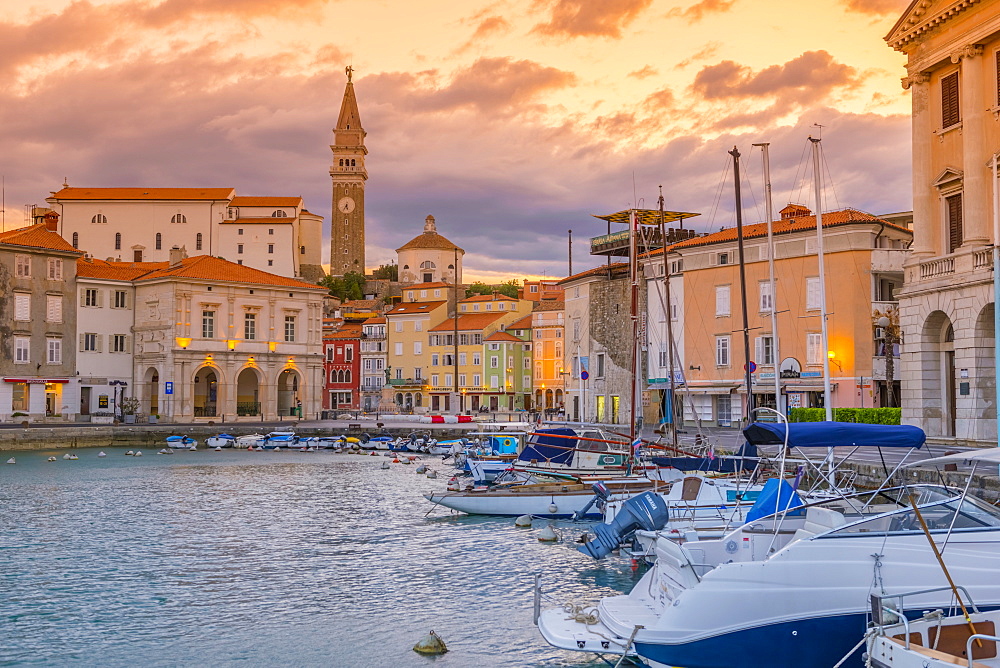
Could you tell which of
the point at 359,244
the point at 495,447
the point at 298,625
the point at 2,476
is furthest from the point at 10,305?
the point at 359,244

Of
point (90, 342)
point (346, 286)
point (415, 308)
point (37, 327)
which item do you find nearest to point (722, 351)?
point (90, 342)

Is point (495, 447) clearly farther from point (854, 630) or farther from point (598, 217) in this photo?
point (854, 630)

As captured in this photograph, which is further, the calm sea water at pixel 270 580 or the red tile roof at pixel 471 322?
the red tile roof at pixel 471 322

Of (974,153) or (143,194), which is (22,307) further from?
(974,153)

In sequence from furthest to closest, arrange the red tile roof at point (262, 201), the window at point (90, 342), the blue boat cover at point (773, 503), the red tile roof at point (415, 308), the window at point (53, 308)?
the red tile roof at point (262, 201) → the red tile roof at point (415, 308) → the window at point (90, 342) → the window at point (53, 308) → the blue boat cover at point (773, 503)

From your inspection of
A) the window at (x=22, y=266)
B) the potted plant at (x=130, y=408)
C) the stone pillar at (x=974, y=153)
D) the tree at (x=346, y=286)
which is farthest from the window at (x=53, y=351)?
the tree at (x=346, y=286)

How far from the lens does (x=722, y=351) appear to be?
60.0m

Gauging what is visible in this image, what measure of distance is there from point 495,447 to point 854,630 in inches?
1528

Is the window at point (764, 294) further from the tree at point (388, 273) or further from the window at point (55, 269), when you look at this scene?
the tree at point (388, 273)

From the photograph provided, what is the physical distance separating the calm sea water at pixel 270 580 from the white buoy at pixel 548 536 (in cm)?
35

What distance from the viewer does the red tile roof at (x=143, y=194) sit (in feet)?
394

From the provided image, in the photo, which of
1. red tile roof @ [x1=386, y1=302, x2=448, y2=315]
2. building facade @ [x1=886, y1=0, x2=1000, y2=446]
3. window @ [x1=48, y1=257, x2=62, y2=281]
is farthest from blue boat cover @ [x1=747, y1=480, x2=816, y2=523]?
red tile roof @ [x1=386, y1=302, x2=448, y2=315]

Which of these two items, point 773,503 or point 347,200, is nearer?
point 773,503

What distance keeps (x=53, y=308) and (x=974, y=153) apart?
62.8m
